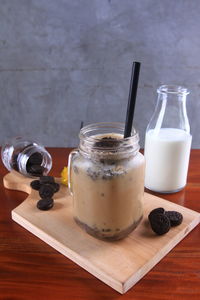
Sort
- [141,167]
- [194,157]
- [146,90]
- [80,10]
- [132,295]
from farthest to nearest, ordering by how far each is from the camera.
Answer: [146,90] → [80,10] → [194,157] → [141,167] → [132,295]

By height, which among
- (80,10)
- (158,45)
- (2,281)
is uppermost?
(80,10)

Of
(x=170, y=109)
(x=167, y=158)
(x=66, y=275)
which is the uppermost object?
(x=170, y=109)

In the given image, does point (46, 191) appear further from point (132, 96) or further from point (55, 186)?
point (132, 96)

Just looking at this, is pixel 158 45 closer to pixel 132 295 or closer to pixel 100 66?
pixel 100 66

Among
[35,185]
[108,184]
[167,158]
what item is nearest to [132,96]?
[108,184]

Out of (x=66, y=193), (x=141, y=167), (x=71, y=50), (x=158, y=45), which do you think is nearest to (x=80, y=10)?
(x=71, y=50)

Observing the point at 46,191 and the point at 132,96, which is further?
the point at 46,191

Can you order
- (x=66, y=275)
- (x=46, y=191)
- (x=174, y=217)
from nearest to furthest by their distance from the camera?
1. (x=66, y=275)
2. (x=174, y=217)
3. (x=46, y=191)

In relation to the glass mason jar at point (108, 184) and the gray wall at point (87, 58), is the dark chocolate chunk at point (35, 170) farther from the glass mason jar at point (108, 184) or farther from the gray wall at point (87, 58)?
the gray wall at point (87, 58)
